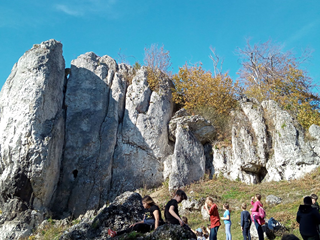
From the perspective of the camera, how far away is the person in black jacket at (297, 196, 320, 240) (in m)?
5.36

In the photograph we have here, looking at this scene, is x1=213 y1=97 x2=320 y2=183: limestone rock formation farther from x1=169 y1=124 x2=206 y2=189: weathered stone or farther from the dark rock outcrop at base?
the dark rock outcrop at base

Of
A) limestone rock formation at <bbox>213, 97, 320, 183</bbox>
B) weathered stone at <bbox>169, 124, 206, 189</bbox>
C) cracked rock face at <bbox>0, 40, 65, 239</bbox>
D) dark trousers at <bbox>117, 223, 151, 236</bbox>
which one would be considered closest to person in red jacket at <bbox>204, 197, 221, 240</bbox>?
dark trousers at <bbox>117, 223, 151, 236</bbox>

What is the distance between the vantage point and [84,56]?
68.4ft

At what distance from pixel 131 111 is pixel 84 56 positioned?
554 cm

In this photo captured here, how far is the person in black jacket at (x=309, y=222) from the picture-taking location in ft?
17.6

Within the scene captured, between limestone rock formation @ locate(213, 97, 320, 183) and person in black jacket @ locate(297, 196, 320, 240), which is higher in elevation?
limestone rock formation @ locate(213, 97, 320, 183)

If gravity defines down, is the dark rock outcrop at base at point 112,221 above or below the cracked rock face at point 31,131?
below

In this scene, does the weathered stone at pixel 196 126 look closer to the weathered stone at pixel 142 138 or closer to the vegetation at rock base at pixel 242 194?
the weathered stone at pixel 142 138

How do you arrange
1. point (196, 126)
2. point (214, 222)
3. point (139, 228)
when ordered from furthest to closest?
point (196, 126) → point (214, 222) → point (139, 228)

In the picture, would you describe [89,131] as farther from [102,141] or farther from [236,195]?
[236,195]

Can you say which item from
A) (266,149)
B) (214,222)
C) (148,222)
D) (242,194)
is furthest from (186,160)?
(148,222)

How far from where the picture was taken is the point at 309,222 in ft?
17.8

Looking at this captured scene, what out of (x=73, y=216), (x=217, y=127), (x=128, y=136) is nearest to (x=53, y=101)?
(x=128, y=136)

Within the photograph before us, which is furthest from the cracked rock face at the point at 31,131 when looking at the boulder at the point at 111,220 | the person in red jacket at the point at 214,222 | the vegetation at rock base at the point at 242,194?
the person in red jacket at the point at 214,222
